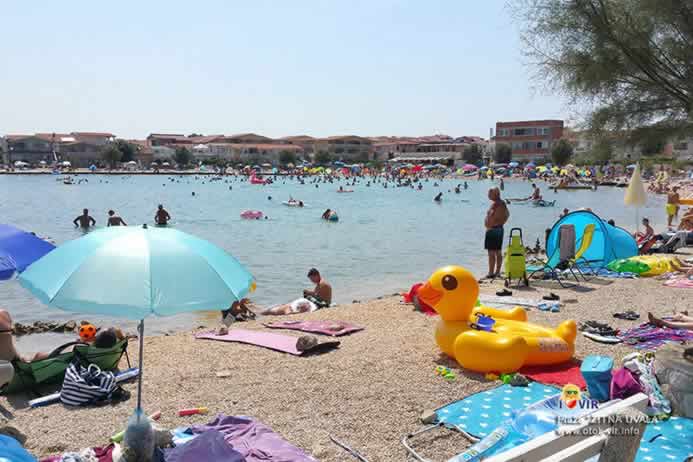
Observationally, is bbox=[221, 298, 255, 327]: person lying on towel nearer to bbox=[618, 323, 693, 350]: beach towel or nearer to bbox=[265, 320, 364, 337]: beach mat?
bbox=[265, 320, 364, 337]: beach mat

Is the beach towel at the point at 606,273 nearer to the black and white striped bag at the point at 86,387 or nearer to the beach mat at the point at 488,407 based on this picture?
the beach mat at the point at 488,407

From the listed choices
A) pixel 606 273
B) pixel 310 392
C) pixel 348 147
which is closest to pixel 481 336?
pixel 310 392

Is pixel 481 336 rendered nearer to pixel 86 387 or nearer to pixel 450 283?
pixel 450 283

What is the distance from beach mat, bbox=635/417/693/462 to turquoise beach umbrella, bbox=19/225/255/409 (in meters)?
2.73

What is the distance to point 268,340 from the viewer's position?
6.75m

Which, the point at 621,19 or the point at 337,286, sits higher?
the point at 621,19

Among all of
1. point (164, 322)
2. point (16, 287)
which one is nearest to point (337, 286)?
point (164, 322)

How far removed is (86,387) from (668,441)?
175 inches

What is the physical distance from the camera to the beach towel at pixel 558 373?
512 centimetres

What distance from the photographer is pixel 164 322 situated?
959cm

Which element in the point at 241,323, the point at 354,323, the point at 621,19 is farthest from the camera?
the point at 241,323

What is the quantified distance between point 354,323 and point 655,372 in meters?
3.95

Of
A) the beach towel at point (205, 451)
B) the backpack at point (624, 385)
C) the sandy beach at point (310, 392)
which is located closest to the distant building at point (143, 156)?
the sandy beach at point (310, 392)

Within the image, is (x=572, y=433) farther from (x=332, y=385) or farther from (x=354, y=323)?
(x=354, y=323)
